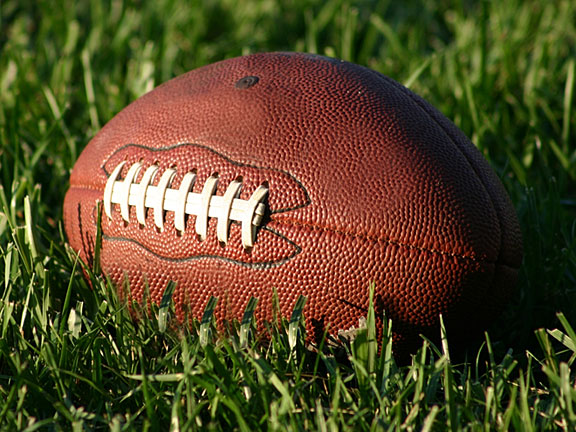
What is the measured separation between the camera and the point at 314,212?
193cm

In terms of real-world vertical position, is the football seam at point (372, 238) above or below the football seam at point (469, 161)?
below

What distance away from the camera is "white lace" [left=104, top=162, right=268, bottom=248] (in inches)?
76.4

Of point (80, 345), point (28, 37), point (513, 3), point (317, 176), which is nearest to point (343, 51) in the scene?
point (513, 3)

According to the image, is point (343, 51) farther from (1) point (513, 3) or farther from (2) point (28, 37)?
(2) point (28, 37)

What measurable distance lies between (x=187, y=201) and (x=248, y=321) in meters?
0.38

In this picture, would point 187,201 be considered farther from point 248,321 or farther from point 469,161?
point 469,161

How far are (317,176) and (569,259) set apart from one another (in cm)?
106

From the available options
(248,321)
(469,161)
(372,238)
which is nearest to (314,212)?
(372,238)

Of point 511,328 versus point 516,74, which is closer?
point 511,328

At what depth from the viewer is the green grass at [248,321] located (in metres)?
1.80

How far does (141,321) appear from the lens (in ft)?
6.98

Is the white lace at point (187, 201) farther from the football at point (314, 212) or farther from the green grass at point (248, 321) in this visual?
the green grass at point (248, 321)

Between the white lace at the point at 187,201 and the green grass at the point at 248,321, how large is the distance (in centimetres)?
28

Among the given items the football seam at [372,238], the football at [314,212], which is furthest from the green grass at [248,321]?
the football seam at [372,238]
